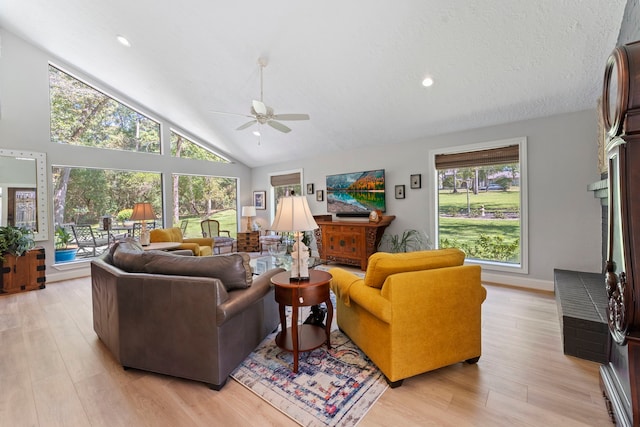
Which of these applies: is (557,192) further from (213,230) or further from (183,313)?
(213,230)

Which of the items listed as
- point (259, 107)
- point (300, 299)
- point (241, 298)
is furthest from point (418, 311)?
point (259, 107)

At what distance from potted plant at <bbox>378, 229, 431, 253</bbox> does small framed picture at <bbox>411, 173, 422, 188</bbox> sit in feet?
2.66

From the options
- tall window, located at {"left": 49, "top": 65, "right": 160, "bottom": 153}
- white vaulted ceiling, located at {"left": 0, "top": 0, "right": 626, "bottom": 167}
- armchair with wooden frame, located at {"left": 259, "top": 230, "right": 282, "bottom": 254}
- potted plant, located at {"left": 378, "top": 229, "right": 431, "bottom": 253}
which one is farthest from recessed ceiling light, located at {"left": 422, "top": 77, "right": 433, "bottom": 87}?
tall window, located at {"left": 49, "top": 65, "right": 160, "bottom": 153}

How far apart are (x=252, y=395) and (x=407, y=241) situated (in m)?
3.92

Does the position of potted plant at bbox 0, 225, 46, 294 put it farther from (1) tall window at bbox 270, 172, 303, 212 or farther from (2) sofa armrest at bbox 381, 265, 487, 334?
(2) sofa armrest at bbox 381, 265, 487, 334

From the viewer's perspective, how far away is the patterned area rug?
5.67ft

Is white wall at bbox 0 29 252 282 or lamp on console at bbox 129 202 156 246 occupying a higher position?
white wall at bbox 0 29 252 282

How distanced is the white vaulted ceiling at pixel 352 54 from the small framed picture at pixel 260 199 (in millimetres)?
2902

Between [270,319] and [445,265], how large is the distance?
5.38 ft

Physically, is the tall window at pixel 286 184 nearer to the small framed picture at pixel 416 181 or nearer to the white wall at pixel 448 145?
the white wall at pixel 448 145

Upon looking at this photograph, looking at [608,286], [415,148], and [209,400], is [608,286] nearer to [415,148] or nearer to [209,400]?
[209,400]

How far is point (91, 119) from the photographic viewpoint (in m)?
5.47

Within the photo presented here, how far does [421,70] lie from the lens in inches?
137

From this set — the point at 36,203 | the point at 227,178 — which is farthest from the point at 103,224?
the point at 227,178
